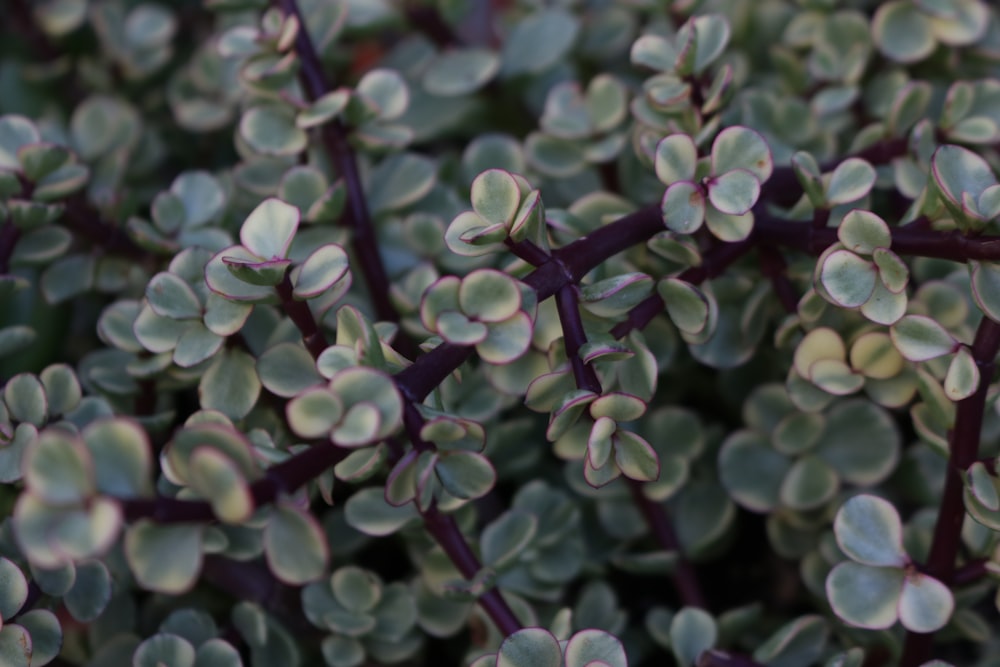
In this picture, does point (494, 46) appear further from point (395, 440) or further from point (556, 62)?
point (395, 440)

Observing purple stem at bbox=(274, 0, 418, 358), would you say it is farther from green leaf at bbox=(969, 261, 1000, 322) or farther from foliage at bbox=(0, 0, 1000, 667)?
green leaf at bbox=(969, 261, 1000, 322)

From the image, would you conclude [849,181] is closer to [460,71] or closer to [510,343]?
[510,343]

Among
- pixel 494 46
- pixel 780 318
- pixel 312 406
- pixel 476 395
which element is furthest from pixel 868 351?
pixel 494 46

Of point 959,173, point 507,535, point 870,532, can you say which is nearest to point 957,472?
point 870,532

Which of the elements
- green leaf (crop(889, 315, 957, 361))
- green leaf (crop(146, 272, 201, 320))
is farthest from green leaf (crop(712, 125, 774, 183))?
green leaf (crop(146, 272, 201, 320))

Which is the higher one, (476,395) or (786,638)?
(476,395)

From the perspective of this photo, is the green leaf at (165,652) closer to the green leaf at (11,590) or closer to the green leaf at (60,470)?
the green leaf at (11,590)

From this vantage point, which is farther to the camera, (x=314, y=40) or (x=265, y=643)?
(x=314, y=40)
